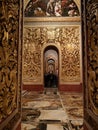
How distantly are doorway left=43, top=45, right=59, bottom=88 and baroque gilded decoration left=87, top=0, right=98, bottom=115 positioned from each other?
500 inches

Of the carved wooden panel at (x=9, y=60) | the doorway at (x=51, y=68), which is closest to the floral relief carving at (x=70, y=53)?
the doorway at (x=51, y=68)

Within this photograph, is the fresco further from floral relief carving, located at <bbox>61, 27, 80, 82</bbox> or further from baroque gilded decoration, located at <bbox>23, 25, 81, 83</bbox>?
floral relief carving, located at <bbox>61, 27, 80, 82</bbox>

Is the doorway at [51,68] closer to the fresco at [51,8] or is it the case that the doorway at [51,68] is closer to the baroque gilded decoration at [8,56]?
the fresco at [51,8]

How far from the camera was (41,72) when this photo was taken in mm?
15250

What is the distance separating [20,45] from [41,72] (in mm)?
11803

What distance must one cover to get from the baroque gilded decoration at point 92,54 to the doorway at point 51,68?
41.7 feet

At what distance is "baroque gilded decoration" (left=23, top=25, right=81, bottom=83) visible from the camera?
50.0ft

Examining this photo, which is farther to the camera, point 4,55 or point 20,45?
point 20,45

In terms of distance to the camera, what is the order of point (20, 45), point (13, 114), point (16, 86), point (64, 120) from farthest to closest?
point (64, 120)
point (20, 45)
point (16, 86)
point (13, 114)

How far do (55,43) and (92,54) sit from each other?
495 inches

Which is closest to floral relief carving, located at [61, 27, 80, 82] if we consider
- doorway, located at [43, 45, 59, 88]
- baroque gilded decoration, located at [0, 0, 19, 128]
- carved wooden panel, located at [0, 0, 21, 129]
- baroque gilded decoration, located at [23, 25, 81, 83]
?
baroque gilded decoration, located at [23, 25, 81, 83]

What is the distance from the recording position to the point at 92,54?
2896mm

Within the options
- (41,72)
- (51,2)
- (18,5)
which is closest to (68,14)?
(51,2)

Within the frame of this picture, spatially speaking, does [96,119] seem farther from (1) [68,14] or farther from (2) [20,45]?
(1) [68,14]
